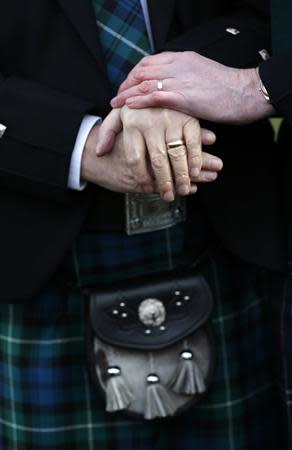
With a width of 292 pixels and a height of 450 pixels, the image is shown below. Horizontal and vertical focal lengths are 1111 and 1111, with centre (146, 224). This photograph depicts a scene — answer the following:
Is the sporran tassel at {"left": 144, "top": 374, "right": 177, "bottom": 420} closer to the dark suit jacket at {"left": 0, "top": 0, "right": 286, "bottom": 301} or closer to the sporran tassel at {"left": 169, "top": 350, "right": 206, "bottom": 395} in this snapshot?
the sporran tassel at {"left": 169, "top": 350, "right": 206, "bottom": 395}

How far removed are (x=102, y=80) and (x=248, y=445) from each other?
780 millimetres

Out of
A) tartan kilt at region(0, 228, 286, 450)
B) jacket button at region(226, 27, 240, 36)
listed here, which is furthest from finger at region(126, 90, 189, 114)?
tartan kilt at region(0, 228, 286, 450)

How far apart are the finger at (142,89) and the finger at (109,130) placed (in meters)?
0.02

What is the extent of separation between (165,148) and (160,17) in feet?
0.93

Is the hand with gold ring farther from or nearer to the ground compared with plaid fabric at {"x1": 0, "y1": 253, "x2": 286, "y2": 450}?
farther from the ground

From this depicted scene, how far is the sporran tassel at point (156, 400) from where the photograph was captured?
2020 millimetres

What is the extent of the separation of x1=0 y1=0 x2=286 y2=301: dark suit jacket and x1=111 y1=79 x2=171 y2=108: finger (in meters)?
0.08

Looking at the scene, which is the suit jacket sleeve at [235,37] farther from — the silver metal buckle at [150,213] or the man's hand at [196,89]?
the silver metal buckle at [150,213]

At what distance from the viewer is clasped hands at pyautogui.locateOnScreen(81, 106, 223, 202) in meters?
1.72

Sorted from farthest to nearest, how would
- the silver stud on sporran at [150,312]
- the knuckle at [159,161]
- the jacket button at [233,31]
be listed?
the silver stud on sporran at [150,312]
the jacket button at [233,31]
the knuckle at [159,161]

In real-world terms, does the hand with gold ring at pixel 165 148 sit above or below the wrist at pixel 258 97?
below

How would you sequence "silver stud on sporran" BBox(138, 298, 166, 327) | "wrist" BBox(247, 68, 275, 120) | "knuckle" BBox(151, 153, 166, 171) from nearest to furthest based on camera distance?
1. "knuckle" BBox(151, 153, 166, 171)
2. "wrist" BBox(247, 68, 275, 120)
3. "silver stud on sporran" BBox(138, 298, 166, 327)

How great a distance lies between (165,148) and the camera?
1721 mm

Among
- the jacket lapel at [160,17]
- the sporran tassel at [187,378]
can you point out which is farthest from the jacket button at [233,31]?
the sporran tassel at [187,378]
